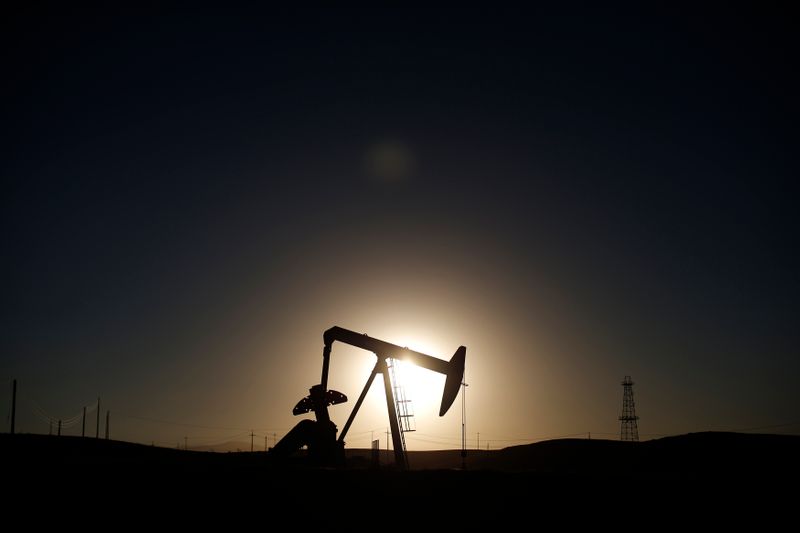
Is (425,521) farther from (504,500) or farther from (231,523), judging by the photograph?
(231,523)

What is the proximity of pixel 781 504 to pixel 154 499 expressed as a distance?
414 inches

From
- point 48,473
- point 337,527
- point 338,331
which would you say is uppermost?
point 338,331

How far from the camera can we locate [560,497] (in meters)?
11.8

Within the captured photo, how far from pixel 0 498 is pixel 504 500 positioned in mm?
8325

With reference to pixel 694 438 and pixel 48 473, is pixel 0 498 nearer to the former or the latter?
pixel 48 473

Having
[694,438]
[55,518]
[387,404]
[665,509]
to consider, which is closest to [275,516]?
[55,518]

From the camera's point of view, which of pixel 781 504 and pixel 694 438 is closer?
pixel 781 504

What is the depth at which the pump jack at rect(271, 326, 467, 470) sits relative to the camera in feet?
68.7

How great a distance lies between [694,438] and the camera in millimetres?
36562

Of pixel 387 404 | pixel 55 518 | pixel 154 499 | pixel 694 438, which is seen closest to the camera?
pixel 55 518

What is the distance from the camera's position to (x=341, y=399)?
22750 millimetres

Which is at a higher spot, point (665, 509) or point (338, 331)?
point (338, 331)

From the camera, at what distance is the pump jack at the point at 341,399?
824 inches

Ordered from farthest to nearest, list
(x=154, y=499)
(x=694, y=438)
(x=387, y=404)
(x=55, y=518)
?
(x=694, y=438), (x=387, y=404), (x=154, y=499), (x=55, y=518)
